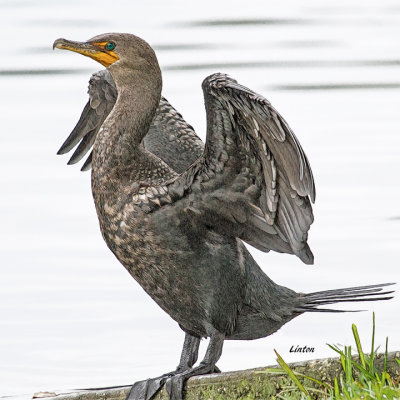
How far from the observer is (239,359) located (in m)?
7.68

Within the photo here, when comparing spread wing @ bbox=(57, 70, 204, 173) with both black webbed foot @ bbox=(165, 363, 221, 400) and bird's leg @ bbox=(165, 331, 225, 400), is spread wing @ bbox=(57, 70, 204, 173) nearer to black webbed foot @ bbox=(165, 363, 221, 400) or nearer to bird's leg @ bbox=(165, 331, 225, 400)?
bird's leg @ bbox=(165, 331, 225, 400)

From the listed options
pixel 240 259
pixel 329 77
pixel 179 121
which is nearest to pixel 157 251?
pixel 240 259

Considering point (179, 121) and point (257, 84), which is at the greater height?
point (257, 84)

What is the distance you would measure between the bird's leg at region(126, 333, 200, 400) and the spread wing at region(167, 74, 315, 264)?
686 millimetres

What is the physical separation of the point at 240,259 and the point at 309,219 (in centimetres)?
52

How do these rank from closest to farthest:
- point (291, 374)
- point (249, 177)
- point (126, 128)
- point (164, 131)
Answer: point (291, 374) < point (249, 177) < point (126, 128) < point (164, 131)

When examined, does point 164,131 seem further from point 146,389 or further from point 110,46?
point 146,389

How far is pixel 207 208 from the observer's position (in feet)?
18.8

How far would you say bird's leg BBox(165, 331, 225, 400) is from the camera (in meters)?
5.66

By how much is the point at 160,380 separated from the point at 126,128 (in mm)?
1114

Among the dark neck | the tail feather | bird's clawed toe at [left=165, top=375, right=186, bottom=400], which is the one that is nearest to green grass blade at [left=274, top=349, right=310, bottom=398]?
bird's clawed toe at [left=165, top=375, right=186, bottom=400]

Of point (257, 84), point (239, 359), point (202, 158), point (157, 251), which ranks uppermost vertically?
point (257, 84)

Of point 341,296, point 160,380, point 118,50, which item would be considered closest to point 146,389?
point 160,380

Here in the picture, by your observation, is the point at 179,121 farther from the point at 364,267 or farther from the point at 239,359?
the point at 364,267
